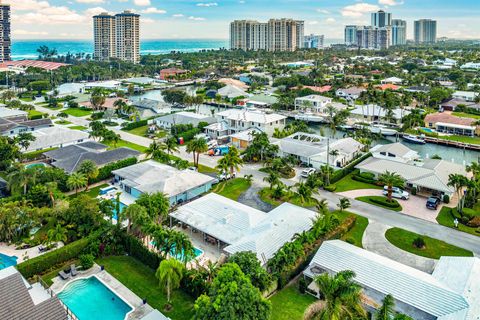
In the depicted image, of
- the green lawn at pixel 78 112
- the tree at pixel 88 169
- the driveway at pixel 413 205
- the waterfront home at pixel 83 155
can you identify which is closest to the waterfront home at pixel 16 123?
the green lawn at pixel 78 112

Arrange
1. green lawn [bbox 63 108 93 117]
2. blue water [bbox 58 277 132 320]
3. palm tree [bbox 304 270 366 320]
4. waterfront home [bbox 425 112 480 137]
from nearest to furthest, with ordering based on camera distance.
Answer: palm tree [bbox 304 270 366 320] < blue water [bbox 58 277 132 320] < waterfront home [bbox 425 112 480 137] < green lawn [bbox 63 108 93 117]

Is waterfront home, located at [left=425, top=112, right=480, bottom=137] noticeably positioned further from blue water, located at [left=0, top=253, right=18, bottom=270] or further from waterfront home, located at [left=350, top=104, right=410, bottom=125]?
blue water, located at [left=0, top=253, right=18, bottom=270]

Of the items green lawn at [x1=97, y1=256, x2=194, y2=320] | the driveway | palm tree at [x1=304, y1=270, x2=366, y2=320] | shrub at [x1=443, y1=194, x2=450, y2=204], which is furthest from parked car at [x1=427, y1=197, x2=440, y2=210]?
green lawn at [x1=97, y1=256, x2=194, y2=320]

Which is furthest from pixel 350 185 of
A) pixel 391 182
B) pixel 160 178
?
pixel 160 178

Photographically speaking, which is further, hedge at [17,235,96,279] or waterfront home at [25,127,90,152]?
waterfront home at [25,127,90,152]

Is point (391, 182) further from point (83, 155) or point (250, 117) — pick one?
point (83, 155)

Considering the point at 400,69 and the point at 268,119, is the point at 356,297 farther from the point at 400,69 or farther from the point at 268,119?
the point at 400,69

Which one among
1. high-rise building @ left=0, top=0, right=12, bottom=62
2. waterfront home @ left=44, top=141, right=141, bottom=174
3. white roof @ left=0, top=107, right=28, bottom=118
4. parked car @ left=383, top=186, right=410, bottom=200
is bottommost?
parked car @ left=383, top=186, right=410, bottom=200
